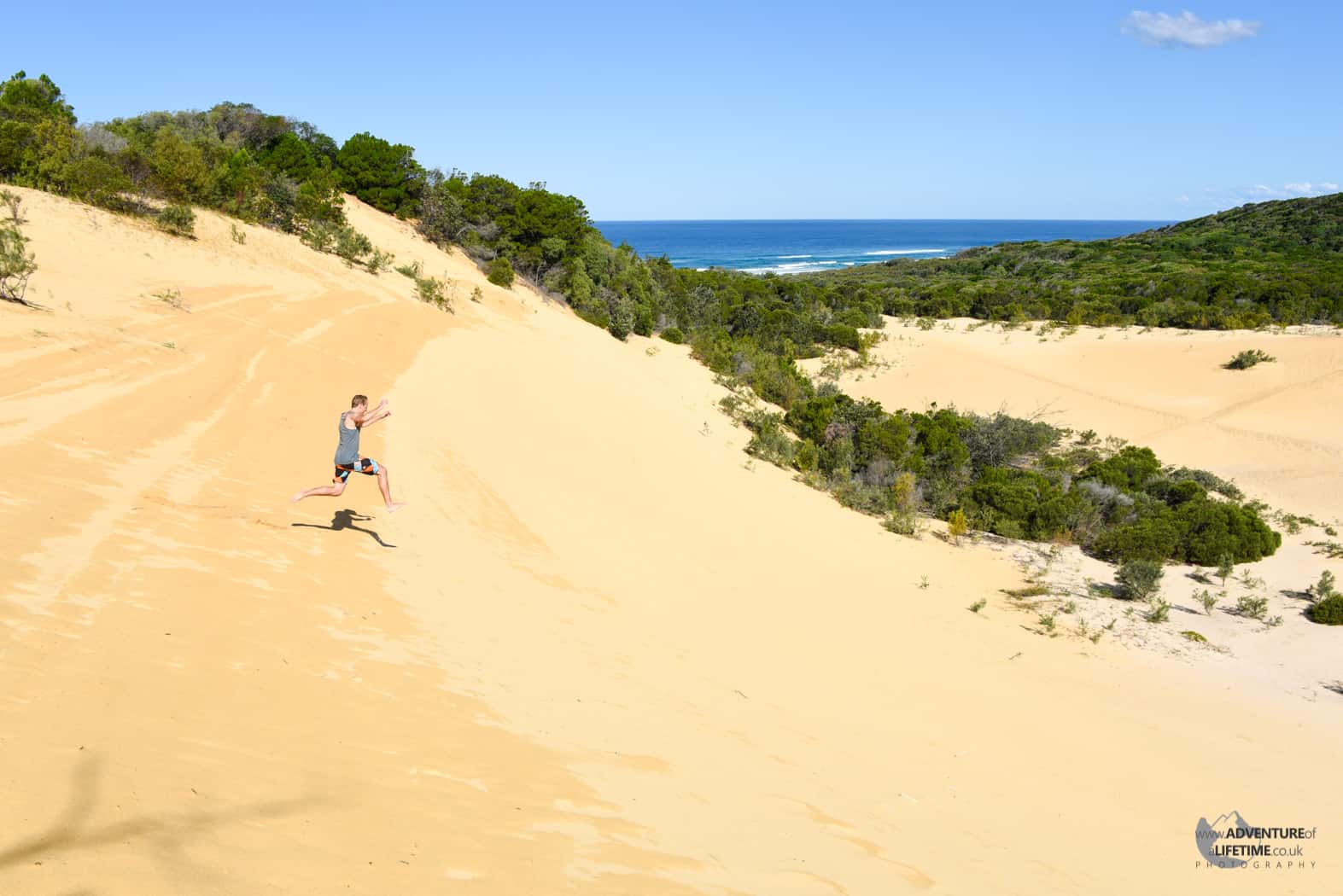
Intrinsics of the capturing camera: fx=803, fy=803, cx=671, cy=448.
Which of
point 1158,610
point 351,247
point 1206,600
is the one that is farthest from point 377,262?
point 1206,600

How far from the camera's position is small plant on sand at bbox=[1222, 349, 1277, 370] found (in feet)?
85.4

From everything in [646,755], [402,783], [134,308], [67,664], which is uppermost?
[134,308]

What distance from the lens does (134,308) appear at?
1338cm

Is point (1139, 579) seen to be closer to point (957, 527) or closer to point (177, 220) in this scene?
point (957, 527)

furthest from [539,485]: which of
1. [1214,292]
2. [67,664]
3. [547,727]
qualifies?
[1214,292]

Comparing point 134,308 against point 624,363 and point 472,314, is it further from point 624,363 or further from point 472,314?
point 624,363

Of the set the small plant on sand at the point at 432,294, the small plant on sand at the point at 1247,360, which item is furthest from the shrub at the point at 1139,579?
the small plant on sand at the point at 1247,360

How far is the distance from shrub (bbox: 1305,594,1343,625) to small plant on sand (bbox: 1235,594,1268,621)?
53cm

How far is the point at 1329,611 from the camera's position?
10.1m

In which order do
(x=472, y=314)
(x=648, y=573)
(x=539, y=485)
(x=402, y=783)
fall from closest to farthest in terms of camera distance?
(x=402, y=783) < (x=648, y=573) < (x=539, y=485) < (x=472, y=314)

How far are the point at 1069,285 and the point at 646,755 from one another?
44587 millimetres

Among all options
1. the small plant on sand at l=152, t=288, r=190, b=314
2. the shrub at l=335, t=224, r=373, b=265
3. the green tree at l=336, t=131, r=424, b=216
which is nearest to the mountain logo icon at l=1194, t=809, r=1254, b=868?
the small plant on sand at l=152, t=288, r=190, b=314

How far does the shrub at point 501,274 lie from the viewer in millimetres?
26984

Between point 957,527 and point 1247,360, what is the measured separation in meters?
19.6
